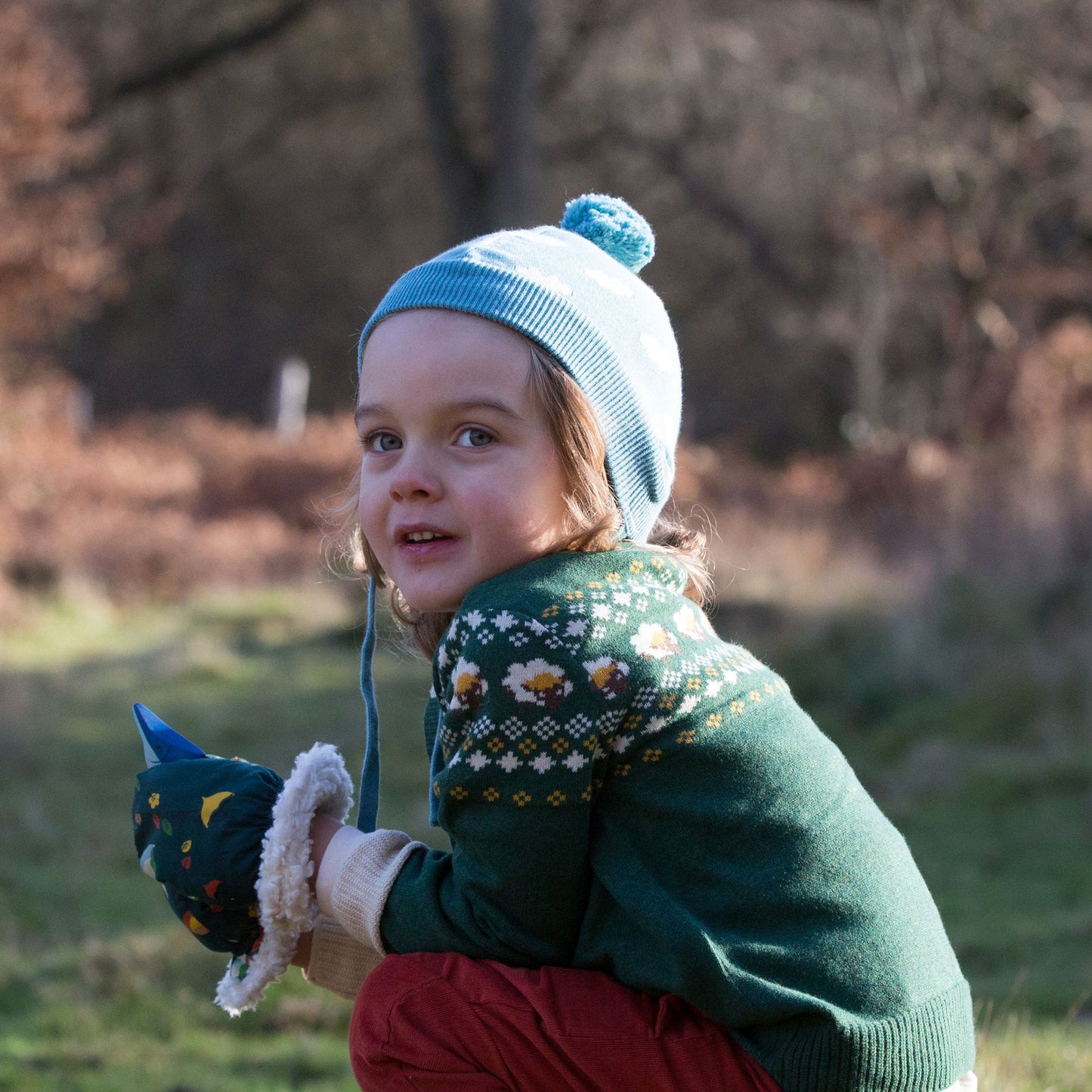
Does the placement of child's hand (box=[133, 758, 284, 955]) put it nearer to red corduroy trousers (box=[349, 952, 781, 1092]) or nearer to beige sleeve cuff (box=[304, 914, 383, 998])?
beige sleeve cuff (box=[304, 914, 383, 998])

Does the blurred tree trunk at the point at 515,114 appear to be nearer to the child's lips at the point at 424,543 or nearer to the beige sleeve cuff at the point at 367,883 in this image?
the child's lips at the point at 424,543

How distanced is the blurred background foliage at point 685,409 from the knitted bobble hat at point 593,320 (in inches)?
32.0

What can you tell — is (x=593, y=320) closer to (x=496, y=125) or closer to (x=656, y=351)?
(x=656, y=351)

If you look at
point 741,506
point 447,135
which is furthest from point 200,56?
point 741,506

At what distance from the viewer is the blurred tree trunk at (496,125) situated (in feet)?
48.6

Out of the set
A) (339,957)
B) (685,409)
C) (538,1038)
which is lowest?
(685,409)

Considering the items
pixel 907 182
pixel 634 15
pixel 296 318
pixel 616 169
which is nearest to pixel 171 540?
pixel 907 182

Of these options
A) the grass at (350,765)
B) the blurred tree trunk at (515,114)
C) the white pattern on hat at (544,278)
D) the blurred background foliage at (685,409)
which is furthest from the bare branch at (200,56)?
the white pattern on hat at (544,278)

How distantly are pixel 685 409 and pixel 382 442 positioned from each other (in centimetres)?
2206

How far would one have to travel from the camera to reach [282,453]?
15102mm

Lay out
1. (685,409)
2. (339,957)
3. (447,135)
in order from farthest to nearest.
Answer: (685,409) < (447,135) < (339,957)

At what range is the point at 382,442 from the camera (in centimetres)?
231

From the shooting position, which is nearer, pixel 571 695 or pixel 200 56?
pixel 571 695

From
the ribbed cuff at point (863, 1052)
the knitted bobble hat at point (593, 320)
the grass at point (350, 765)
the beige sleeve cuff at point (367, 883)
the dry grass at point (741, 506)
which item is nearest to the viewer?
the ribbed cuff at point (863, 1052)
